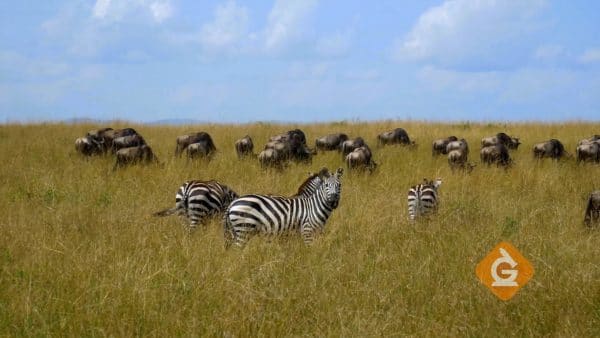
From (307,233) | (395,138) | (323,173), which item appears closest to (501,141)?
(395,138)

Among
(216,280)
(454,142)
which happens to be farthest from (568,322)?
(454,142)

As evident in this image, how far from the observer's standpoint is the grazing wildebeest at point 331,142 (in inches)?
867

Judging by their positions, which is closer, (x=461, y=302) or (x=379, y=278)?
(x=461, y=302)

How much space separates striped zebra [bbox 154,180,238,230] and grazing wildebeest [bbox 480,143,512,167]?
10319 millimetres

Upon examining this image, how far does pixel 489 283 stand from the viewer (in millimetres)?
5816

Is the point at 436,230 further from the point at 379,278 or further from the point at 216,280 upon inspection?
the point at 216,280

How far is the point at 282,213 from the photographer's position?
8.05 metres

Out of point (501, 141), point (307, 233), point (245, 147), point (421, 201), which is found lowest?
point (307, 233)

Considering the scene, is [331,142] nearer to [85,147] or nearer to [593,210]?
[85,147]

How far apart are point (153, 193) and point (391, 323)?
784cm

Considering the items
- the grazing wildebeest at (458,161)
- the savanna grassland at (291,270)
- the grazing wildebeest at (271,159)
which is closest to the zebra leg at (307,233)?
the savanna grassland at (291,270)

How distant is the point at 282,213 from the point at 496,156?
1110 centimetres

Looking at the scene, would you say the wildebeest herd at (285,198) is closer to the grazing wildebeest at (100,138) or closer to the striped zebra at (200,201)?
the striped zebra at (200,201)

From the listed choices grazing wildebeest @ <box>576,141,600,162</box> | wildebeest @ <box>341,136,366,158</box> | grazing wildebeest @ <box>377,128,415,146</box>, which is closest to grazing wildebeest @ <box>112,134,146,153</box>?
wildebeest @ <box>341,136,366,158</box>
